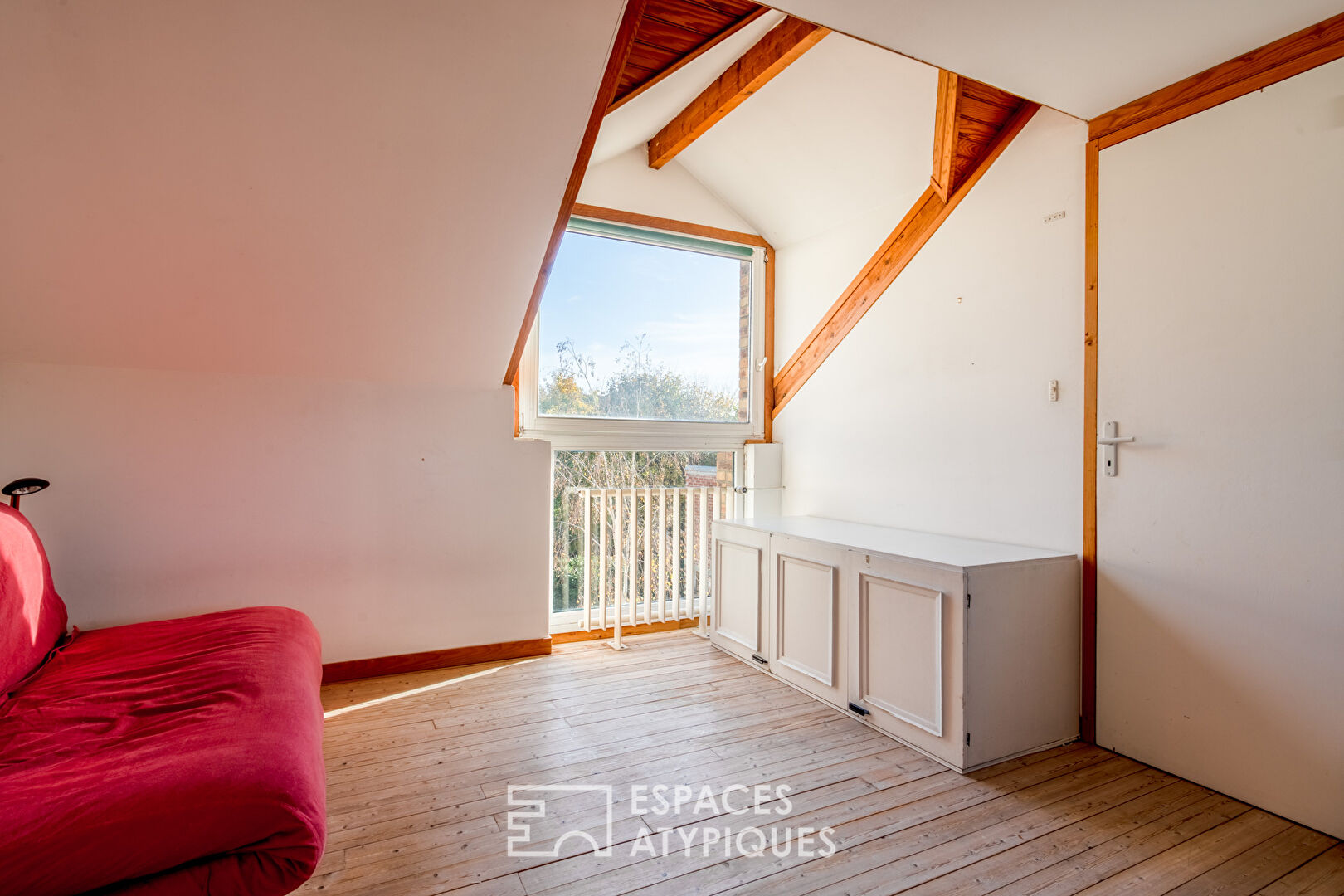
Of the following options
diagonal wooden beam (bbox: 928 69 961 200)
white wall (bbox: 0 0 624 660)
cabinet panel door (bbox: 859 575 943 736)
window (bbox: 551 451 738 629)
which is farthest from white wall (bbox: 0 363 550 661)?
diagonal wooden beam (bbox: 928 69 961 200)

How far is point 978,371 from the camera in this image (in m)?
2.76

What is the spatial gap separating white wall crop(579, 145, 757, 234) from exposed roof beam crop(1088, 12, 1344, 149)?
6.67 feet

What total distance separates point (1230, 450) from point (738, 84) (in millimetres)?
2297

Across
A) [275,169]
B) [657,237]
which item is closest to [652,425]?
[657,237]

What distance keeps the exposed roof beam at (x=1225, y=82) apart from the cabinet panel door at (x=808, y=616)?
178 centimetres

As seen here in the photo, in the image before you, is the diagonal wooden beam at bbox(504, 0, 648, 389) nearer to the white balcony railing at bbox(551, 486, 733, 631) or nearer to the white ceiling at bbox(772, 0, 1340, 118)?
the white ceiling at bbox(772, 0, 1340, 118)

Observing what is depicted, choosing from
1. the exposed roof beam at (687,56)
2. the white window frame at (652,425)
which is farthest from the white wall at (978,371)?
the exposed roof beam at (687,56)

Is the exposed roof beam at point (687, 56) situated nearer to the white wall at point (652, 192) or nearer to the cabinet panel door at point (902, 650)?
the white wall at point (652, 192)

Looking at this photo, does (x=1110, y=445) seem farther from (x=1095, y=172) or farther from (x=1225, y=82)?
(x=1225, y=82)

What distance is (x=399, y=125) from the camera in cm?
202

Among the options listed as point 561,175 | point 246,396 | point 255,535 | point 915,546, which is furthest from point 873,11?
point 255,535

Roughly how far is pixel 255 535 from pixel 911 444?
116 inches

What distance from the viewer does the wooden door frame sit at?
6.43ft

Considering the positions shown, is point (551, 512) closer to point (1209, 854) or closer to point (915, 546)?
point (915, 546)
